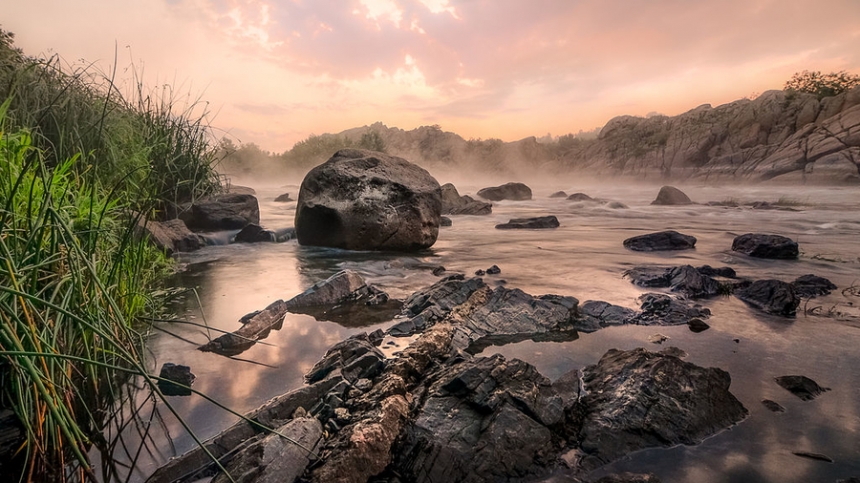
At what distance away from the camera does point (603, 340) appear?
9.70 ft

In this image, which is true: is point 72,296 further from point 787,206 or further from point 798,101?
point 798,101

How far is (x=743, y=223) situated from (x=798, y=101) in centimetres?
2795

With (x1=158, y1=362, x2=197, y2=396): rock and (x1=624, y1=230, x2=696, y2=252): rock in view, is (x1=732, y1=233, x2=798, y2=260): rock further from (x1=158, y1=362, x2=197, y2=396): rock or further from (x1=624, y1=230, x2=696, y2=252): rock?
(x1=158, y1=362, x2=197, y2=396): rock

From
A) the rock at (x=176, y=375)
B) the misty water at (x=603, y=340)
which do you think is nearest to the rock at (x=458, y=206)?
the misty water at (x=603, y=340)

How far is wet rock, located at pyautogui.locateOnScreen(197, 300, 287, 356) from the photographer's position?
2.75 meters

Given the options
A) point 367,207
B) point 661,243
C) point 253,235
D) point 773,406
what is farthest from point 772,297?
point 253,235

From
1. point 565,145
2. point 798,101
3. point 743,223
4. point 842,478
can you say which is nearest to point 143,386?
point 842,478

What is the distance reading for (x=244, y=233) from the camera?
7348 mm

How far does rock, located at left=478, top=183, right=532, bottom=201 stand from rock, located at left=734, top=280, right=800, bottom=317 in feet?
56.6

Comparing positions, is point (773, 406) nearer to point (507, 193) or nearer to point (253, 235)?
point (253, 235)

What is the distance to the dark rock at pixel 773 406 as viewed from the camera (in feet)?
6.67

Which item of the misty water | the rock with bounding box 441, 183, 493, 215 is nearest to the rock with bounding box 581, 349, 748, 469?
the misty water

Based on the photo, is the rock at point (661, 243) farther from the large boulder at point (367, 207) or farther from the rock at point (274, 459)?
the rock at point (274, 459)

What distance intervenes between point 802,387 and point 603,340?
3.39ft
